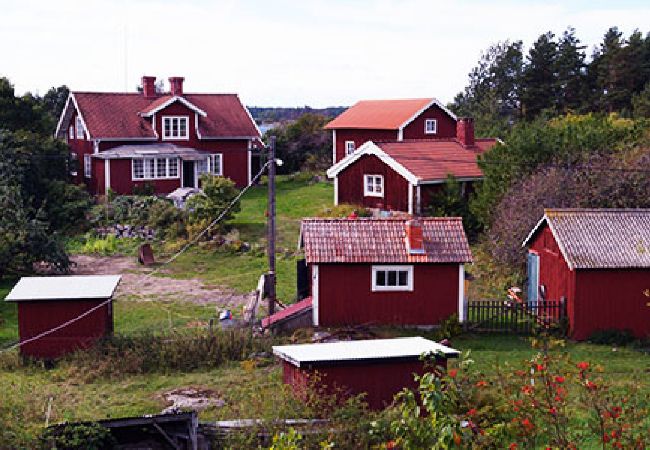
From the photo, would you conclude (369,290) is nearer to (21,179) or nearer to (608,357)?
(608,357)

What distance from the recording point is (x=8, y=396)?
14.2 m

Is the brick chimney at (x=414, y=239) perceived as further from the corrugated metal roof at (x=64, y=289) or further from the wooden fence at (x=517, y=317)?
the corrugated metal roof at (x=64, y=289)

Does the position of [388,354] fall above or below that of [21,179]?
below

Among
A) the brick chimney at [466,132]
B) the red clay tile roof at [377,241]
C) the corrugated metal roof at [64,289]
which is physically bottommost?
the corrugated metal roof at [64,289]

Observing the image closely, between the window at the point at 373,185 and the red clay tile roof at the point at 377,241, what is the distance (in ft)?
43.5

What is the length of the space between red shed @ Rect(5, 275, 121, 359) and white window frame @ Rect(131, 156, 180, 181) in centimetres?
2336

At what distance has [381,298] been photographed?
863 inches

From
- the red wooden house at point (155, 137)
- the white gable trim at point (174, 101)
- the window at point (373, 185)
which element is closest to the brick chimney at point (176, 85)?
the red wooden house at point (155, 137)

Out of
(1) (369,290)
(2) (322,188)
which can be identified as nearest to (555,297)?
(1) (369,290)

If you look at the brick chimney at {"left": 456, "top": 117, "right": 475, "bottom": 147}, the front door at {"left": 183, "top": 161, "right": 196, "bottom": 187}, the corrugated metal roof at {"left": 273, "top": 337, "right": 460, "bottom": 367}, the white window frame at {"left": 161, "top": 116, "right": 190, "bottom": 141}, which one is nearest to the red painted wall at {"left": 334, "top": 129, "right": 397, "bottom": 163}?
the brick chimney at {"left": 456, "top": 117, "right": 475, "bottom": 147}

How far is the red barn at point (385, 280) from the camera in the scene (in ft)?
71.5

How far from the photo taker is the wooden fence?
2150 cm

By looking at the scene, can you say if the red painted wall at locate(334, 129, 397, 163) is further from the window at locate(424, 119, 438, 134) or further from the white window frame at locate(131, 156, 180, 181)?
the white window frame at locate(131, 156, 180, 181)

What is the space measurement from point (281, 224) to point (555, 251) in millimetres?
16571
